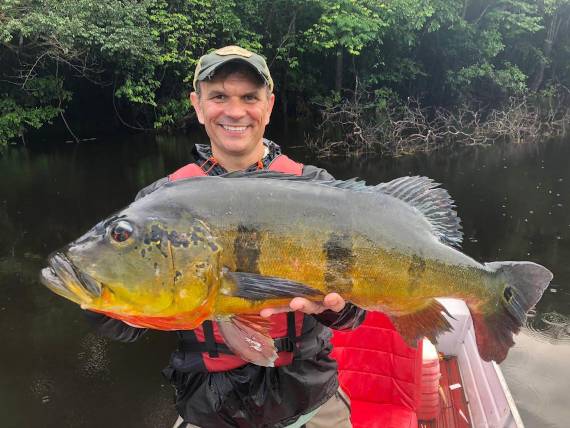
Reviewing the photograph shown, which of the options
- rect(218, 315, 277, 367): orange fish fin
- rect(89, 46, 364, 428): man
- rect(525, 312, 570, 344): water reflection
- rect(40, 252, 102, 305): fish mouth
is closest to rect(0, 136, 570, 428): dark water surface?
rect(525, 312, 570, 344): water reflection

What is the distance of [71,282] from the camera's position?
1923 millimetres

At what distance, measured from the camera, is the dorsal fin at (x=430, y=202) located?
2422 mm

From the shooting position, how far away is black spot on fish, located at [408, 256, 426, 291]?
7.30ft

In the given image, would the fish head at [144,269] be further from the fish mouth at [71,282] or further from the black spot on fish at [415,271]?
the black spot on fish at [415,271]

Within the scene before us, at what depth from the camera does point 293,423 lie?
2.73 metres

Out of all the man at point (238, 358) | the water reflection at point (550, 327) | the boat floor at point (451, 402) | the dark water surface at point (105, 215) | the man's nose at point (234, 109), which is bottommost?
the dark water surface at point (105, 215)

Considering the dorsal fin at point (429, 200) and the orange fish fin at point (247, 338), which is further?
the dorsal fin at point (429, 200)

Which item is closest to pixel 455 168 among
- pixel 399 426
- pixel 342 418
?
pixel 399 426

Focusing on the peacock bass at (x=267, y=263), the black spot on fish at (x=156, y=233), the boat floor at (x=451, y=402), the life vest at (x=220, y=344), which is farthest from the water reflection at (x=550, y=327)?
the black spot on fish at (x=156, y=233)

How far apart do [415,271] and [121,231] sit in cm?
131

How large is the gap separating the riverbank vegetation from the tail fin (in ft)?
60.1

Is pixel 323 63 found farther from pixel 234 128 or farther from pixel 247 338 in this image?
pixel 247 338

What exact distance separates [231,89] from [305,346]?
4.96 feet

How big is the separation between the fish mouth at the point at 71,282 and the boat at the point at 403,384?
9.48ft
